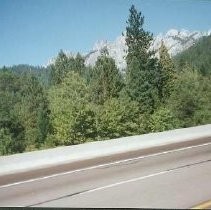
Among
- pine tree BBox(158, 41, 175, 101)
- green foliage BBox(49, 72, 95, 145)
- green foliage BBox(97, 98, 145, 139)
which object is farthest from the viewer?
pine tree BBox(158, 41, 175, 101)

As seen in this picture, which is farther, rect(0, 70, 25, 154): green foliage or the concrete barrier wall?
rect(0, 70, 25, 154): green foliage

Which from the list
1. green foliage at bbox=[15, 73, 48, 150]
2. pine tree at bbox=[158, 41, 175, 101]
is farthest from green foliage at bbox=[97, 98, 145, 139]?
green foliage at bbox=[15, 73, 48, 150]

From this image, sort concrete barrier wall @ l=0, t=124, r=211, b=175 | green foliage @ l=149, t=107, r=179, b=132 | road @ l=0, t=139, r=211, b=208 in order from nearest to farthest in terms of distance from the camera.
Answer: road @ l=0, t=139, r=211, b=208 → concrete barrier wall @ l=0, t=124, r=211, b=175 → green foliage @ l=149, t=107, r=179, b=132

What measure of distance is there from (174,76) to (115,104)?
922 inches

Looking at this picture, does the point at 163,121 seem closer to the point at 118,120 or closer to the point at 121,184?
the point at 118,120

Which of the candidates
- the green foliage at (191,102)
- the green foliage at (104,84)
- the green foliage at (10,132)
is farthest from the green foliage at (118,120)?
the green foliage at (10,132)

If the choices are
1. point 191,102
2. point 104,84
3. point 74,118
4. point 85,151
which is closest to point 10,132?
point 104,84

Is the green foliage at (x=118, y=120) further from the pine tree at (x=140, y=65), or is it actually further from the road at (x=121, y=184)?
the road at (x=121, y=184)

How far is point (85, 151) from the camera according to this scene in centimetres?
1858

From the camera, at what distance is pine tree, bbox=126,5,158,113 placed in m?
68.2

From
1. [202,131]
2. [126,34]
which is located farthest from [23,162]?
[126,34]

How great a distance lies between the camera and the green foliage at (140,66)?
68.2m

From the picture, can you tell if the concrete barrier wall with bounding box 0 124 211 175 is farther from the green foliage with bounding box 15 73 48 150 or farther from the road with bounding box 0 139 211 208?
the green foliage with bounding box 15 73 48 150

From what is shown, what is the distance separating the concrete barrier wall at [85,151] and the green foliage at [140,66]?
4410 cm
